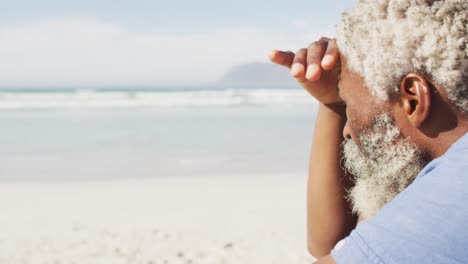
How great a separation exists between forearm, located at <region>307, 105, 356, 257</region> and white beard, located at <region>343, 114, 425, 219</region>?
36 centimetres

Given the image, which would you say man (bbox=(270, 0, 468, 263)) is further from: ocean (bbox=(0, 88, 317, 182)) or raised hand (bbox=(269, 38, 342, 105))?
ocean (bbox=(0, 88, 317, 182))

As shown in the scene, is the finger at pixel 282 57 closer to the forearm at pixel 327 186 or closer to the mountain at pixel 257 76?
the forearm at pixel 327 186

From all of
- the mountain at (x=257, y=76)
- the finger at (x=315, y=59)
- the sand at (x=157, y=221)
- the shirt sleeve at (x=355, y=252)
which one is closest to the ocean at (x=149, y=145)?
the sand at (x=157, y=221)

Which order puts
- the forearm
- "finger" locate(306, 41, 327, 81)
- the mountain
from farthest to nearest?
the mountain
the forearm
"finger" locate(306, 41, 327, 81)

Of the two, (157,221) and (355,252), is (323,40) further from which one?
(157,221)

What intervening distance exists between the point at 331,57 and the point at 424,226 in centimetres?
76

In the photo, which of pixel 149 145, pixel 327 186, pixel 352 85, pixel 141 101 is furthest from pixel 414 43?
pixel 141 101

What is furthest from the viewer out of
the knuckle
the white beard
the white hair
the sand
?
the sand

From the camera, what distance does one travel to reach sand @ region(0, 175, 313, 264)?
4.83 metres

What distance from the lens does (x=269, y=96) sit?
86.1ft

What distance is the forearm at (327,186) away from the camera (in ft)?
7.31

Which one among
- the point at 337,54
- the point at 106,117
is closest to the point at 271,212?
the point at 337,54

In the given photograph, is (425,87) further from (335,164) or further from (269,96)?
(269,96)

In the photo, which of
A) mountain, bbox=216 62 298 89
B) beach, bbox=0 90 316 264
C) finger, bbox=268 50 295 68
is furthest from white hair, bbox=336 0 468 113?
mountain, bbox=216 62 298 89
